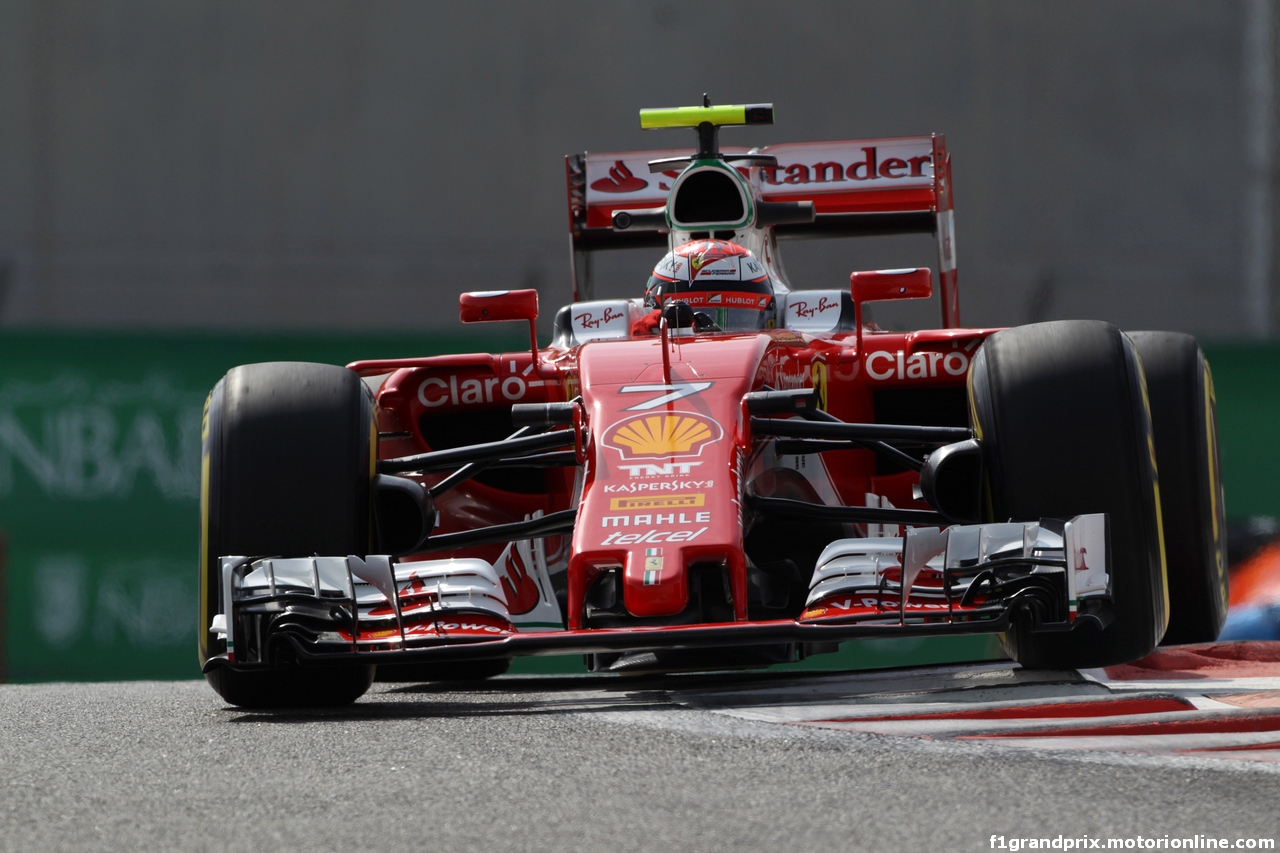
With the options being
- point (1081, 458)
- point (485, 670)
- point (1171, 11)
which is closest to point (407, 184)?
point (1171, 11)

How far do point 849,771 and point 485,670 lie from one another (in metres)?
3.58

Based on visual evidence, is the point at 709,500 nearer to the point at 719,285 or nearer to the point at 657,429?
the point at 657,429

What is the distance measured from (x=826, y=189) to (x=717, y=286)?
1989mm

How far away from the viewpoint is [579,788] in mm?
3023

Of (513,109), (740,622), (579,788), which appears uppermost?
(513,109)

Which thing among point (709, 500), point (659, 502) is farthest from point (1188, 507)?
point (659, 502)

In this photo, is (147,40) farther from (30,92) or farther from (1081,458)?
(1081,458)

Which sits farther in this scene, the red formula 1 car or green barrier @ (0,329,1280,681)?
green barrier @ (0,329,1280,681)

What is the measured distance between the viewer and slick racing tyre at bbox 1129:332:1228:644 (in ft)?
16.3

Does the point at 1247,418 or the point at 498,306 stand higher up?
the point at 498,306

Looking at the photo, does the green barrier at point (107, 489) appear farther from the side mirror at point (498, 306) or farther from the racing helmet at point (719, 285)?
the side mirror at point (498, 306)

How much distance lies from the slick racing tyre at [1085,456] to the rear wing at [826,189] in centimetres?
327

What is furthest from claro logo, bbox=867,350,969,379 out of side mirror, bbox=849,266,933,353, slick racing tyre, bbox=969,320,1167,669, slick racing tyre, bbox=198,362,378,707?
slick racing tyre, bbox=198,362,378,707

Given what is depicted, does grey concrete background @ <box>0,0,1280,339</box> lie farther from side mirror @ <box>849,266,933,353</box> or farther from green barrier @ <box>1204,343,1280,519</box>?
side mirror @ <box>849,266,933,353</box>
